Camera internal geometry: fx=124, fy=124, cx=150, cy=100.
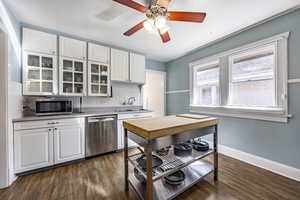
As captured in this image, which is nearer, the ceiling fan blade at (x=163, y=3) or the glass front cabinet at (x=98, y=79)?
the ceiling fan blade at (x=163, y=3)

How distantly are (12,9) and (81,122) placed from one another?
6.69ft

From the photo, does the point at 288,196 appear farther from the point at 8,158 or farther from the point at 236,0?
the point at 8,158

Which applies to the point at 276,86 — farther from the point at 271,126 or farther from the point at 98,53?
the point at 98,53

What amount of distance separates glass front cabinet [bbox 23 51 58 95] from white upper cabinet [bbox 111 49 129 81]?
1.16m

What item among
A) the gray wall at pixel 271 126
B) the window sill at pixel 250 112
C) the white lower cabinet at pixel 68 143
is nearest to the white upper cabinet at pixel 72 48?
the white lower cabinet at pixel 68 143

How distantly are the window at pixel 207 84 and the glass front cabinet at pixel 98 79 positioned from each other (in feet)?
7.88

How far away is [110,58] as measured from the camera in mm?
3047

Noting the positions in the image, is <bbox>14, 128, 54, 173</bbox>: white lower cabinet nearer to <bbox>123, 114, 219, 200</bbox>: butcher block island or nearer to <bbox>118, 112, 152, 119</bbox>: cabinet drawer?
<bbox>118, 112, 152, 119</bbox>: cabinet drawer

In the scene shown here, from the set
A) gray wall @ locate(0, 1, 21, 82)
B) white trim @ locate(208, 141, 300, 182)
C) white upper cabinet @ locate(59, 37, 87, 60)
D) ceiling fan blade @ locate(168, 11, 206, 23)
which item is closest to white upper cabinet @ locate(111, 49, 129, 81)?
white upper cabinet @ locate(59, 37, 87, 60)

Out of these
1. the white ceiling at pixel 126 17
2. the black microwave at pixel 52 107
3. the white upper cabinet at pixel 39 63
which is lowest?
the black microwave at pixel 52 107

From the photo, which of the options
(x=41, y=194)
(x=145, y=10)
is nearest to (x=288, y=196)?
(x=145, y=10)

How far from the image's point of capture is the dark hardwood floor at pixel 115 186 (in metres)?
1.58

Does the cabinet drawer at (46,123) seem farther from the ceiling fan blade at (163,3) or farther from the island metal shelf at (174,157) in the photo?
the ceiling fan blade at (163,3)

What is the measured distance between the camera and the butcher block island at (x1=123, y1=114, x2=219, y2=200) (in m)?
1.22
